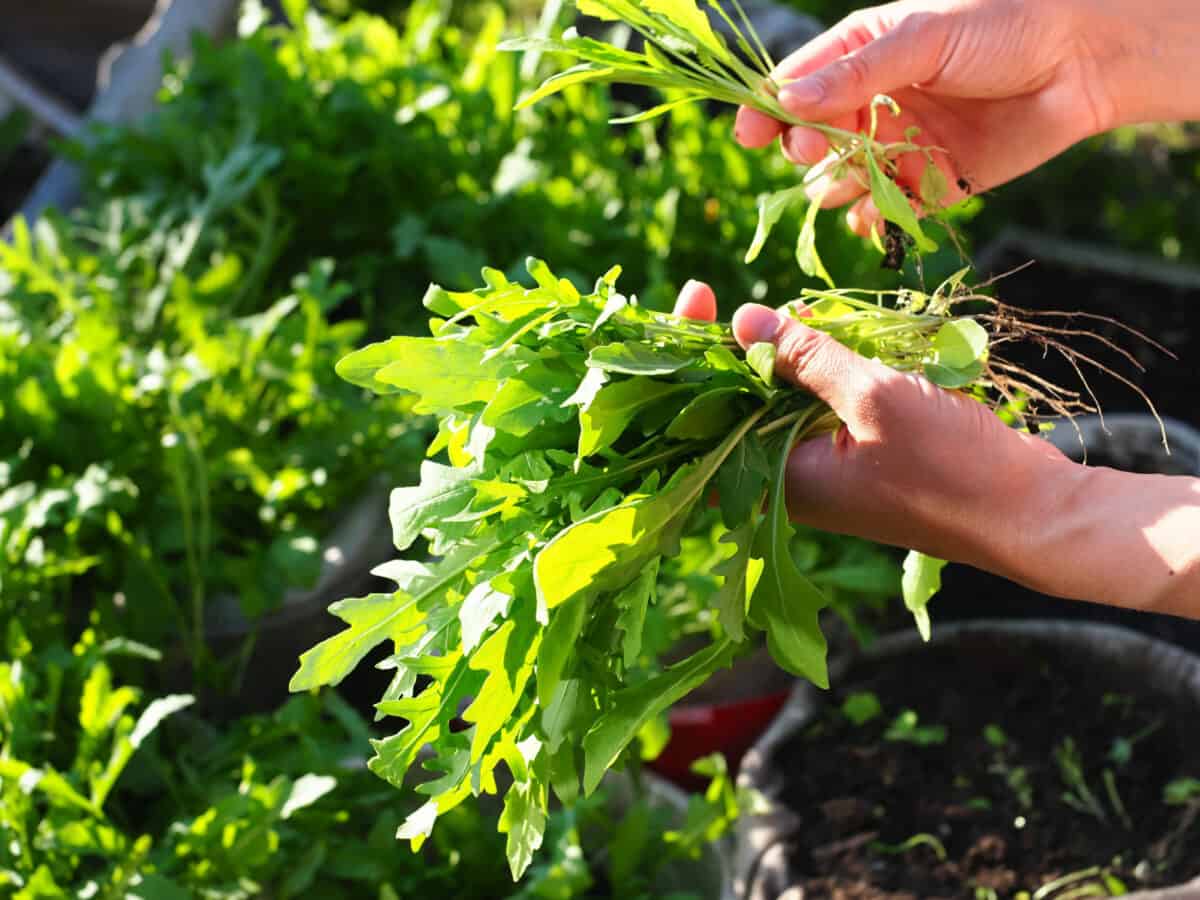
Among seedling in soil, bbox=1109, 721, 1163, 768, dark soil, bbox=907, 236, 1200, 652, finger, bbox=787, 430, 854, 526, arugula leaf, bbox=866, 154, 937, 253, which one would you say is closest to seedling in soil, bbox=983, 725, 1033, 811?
seedling in soil, bbox=1109, 721, 1163, 768

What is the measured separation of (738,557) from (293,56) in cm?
223

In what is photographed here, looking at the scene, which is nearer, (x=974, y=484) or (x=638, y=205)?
(x=974, y=484)

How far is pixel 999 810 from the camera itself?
2129 mm

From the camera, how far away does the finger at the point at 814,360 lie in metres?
1.30

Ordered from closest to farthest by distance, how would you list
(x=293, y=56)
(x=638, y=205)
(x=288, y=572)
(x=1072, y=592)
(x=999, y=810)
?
(x=1072, y=592)
(x=999, y=810)
(x=288, y=572)
(x=638, y=205)
(x=293, y=56)

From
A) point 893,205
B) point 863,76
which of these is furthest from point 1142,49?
point 893,205

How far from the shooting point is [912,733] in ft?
7.34

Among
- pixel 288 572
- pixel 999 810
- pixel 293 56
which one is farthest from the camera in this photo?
pixel 293 56

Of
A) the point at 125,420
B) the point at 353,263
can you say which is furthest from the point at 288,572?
the point at 353,263

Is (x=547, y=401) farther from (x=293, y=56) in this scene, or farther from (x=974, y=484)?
(x=293, y=56)

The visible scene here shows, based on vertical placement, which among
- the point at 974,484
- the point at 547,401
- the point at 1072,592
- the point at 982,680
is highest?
the point at 547,401

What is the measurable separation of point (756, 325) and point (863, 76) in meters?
0.42

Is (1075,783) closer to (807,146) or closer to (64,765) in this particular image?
(807,146)

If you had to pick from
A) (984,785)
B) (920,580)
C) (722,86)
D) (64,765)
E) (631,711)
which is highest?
(722,86)
